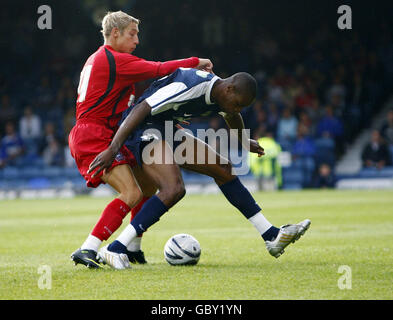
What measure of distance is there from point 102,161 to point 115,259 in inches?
32.4

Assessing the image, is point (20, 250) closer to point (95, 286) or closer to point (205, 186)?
point (95, 286)

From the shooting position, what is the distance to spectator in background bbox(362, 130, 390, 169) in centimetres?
1853

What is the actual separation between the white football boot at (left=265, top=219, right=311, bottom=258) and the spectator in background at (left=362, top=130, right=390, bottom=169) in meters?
13.1

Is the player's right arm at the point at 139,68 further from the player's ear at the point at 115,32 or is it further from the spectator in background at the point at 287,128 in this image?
the spectator in background at the point at 287,128

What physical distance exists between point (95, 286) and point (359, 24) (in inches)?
807

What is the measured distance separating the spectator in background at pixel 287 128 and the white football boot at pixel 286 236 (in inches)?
533

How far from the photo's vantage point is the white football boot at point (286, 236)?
5.98 meters

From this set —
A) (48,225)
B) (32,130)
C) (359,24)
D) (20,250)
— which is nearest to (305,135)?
(359,24)

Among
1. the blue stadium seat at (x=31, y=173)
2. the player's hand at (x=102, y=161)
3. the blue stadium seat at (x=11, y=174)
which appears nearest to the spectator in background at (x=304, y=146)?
the blue stadium seat at (x=31, y=173)

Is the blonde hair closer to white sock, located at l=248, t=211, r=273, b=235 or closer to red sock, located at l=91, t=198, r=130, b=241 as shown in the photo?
red sock, located at l=91, t=198, r=130, b=241

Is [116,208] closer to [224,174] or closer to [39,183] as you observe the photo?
[224,174]

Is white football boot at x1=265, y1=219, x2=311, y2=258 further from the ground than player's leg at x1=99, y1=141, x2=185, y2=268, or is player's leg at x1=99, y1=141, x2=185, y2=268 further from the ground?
player's leg at x1=99, y1=141, x2=185, y2=268

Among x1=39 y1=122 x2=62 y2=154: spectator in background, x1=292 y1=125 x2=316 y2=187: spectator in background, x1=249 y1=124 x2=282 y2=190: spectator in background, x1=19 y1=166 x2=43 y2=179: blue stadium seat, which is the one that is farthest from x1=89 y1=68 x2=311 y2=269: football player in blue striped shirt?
x1=39 y1=122 x2=62 y2=154: spectator in background
